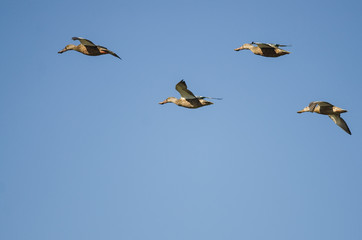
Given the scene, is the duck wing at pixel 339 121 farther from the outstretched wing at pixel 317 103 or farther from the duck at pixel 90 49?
the duck at pixel 90 49

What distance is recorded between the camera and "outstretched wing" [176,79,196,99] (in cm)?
2905

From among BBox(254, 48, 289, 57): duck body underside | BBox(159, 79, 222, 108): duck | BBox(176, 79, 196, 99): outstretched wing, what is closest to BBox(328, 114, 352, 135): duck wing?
BBox(254, 48, 289, 57): duck body underside

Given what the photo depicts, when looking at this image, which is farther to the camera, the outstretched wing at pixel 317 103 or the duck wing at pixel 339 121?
the duck wing at pixel 339 121

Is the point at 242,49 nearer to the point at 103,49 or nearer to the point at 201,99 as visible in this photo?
the point at 201,99

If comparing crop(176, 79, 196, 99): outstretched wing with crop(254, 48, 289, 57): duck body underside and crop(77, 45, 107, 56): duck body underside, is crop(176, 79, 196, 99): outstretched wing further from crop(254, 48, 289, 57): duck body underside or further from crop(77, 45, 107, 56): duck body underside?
crop(254, 48, 289, 57): duck body underside

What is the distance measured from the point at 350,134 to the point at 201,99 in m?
8.29

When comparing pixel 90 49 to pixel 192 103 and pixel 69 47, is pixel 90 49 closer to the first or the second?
pixel 69 47

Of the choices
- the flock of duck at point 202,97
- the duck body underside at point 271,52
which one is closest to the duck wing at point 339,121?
the flock of duck at point 202,97

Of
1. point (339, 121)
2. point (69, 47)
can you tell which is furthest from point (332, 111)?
point (69, 47)

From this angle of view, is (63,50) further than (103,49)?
Yes

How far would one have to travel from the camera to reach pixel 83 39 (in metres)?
29.3

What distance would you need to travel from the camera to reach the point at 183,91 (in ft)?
97.8

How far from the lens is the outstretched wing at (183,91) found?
29.0m

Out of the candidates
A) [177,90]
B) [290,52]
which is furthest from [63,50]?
[290,52]
